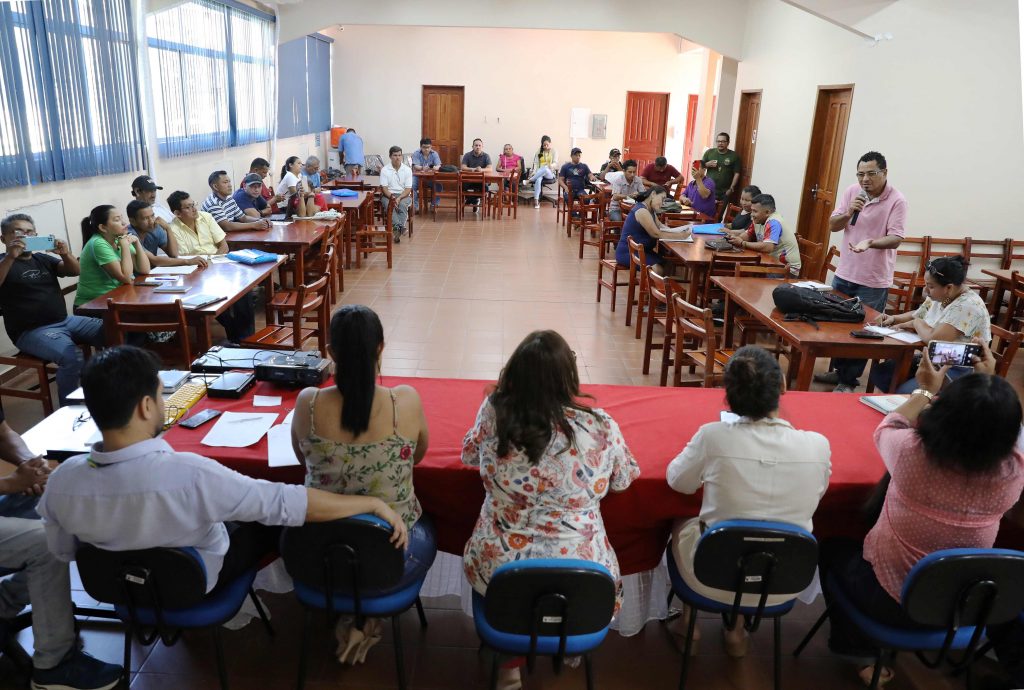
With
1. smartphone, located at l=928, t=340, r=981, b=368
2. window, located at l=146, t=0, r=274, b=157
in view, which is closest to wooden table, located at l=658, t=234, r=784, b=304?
smartphone, located at l=928, t=340, r=981, b=368

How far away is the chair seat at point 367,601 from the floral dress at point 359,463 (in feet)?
0.80

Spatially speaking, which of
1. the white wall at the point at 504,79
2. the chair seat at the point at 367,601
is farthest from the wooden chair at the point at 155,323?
the white wall at the point at 504,79

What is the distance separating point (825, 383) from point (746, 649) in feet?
9.30

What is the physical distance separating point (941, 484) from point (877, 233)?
3050mm

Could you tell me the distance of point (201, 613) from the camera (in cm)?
188

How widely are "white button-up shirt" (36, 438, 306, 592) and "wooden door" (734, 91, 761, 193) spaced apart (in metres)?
9.15

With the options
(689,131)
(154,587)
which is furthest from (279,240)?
(689,131)

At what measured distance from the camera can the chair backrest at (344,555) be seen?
1.78m

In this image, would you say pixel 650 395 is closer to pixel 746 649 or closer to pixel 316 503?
pixel 746 649

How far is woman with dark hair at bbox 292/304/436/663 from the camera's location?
6.13 ft

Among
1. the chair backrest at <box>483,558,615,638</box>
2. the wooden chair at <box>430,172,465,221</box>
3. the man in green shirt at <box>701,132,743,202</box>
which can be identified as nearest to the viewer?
the chair backrest at <box>483,558,615,638</box>

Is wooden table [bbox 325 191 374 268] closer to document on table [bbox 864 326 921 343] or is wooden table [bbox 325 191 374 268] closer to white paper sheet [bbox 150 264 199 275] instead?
white paper sheet [bbox 150 264 199 275]

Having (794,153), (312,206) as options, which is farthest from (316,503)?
(794,153)

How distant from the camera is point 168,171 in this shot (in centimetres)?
667
